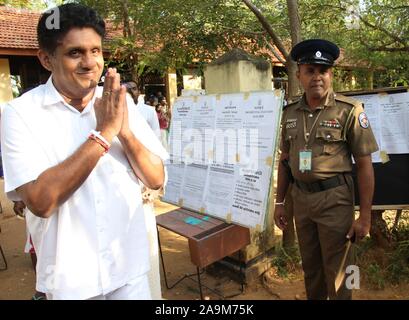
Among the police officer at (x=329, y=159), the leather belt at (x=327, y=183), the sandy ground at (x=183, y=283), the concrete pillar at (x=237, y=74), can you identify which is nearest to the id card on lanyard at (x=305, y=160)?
the police officer at (x=329, y=159)

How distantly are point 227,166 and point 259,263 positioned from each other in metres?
1.25

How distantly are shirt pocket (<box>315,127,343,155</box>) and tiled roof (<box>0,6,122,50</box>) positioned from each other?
26.4ft

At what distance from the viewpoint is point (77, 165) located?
1153mm

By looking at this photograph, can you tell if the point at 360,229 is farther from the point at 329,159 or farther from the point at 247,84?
the point at 247,84

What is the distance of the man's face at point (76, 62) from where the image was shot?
1272 millimetres

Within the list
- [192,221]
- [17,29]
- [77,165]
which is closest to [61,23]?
[77,165]

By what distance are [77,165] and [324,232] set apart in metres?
1.79

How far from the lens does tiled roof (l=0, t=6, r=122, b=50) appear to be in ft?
34.5

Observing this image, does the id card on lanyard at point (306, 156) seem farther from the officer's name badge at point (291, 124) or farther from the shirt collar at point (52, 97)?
the shirt collar at point (52, 97)

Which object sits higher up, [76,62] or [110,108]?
[76,62]

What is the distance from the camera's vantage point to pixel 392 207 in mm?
3109

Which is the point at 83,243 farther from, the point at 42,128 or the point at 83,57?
the point at 83,57

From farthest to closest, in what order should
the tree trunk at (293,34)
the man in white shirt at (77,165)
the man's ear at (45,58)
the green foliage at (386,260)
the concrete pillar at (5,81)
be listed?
the concrete pillar at (5,81) < the tree trunk at (293,34) < the green foliage at (386,260) < the man's ear at (45,58) < the man in white shirt at (77,165)

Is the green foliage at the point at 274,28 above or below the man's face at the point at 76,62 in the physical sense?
above
